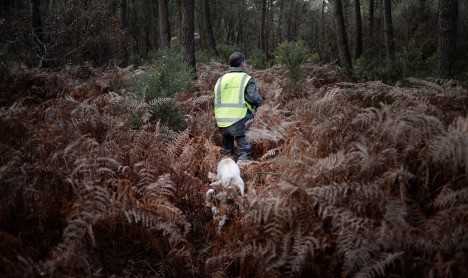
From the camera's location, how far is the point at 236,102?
21.2ft

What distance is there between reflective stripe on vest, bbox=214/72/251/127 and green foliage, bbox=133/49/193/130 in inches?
41.1

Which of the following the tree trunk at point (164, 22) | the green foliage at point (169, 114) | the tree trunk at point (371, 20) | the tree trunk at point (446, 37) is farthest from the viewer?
the tree trunk at point (371, 20)

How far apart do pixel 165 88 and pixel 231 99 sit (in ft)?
6.59

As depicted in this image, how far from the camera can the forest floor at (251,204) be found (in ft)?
11.1

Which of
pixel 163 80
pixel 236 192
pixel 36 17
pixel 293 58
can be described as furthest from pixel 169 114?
pixel 36 17

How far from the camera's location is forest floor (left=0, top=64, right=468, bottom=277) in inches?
134

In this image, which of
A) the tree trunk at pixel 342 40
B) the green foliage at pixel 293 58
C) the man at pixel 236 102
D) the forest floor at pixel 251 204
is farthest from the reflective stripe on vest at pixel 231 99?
the tree trunk at pixel 342 40

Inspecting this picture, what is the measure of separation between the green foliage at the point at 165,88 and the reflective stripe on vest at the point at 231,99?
1.04 metres

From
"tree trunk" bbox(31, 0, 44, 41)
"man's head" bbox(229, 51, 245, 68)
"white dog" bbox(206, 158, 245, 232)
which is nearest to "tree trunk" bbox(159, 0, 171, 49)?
"tree trunk" bbox(31, 0, 44, 41)

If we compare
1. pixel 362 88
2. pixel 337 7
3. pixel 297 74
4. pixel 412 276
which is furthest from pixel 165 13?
pixel 412 276

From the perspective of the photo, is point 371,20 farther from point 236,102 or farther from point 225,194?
point 225,194

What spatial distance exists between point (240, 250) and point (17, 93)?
6.98m

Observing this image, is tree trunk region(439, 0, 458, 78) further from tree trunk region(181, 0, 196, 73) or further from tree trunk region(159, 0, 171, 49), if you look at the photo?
tree trunk region(159, 0, 171, 49)

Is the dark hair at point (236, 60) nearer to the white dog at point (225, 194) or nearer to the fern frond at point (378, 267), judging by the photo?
the white dog at point (225, 194)
